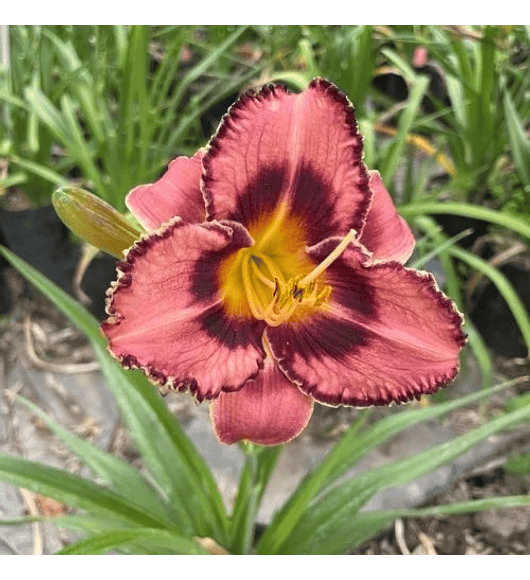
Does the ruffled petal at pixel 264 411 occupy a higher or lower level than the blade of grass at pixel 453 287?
higher

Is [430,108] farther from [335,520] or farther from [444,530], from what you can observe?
[335,520]

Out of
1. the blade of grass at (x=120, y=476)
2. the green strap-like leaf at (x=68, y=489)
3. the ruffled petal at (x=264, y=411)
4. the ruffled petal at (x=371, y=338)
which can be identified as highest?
the ruffled petal at (x=371, y=338)

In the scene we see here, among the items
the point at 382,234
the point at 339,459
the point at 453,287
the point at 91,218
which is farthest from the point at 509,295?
the point at 91,218

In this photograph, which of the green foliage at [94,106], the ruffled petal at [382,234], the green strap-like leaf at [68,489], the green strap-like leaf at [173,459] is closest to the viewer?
the ruffled petal at [382,234]

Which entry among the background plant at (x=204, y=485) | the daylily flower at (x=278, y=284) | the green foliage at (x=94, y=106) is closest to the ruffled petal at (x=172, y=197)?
the daylily flower at (x=278, y=284)

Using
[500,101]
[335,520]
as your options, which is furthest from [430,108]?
[335,520]

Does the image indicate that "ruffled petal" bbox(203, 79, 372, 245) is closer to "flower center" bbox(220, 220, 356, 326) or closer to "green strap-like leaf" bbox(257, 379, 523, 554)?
"flower center" bbox(220, 220, 356, 326)

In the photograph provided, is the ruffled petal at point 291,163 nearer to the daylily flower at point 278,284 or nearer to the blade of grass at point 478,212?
the daylily flower at point 278,284
